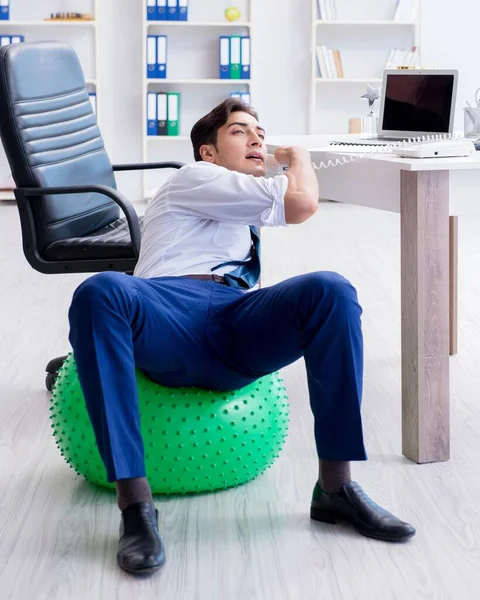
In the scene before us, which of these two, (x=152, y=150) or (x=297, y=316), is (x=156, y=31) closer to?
(x=152, y=150)

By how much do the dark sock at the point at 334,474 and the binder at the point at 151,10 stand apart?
5659mm

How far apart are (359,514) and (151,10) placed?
575 cm

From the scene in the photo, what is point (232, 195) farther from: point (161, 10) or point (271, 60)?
point (271, 60)

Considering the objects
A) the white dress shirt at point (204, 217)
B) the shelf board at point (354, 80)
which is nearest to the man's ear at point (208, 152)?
the white dress shirt at point (204, 217)


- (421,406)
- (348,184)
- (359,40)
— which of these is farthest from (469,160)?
(359,40)

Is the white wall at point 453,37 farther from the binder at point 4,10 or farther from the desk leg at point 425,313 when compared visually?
the desk leg at point 425,313

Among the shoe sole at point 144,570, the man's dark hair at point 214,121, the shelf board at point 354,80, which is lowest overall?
the shoe sole at point 144,570

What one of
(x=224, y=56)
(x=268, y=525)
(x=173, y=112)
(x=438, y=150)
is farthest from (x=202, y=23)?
(x=268, y=525)

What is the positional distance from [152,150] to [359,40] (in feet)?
5.56

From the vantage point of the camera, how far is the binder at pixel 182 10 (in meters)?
7.10

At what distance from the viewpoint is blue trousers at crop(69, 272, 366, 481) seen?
6.02ft

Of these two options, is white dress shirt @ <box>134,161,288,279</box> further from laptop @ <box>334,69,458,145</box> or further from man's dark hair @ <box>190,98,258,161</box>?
laptop @ <box>334,69,458,145</box>

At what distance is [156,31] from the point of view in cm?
734

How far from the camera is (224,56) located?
7207mm
